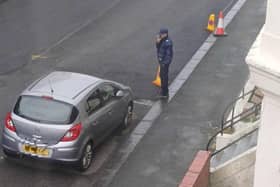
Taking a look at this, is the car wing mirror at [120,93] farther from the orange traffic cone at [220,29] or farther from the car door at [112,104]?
the orange traffic cone at [220,29]

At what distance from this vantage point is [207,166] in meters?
8.89

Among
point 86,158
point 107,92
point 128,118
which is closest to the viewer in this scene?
point 86,158

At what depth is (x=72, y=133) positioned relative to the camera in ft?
35.7

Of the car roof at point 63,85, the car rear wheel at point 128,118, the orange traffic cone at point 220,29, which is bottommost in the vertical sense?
the orange traffic cone at point 220,29

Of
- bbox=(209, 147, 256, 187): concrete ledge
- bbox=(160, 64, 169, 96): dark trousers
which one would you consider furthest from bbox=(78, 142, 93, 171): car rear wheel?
bbox=(160, 64, 169, 96): dark trousers

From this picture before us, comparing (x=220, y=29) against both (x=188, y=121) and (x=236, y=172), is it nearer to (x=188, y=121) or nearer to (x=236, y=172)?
(x=188, y=121)

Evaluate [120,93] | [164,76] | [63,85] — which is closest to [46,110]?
[63,85]

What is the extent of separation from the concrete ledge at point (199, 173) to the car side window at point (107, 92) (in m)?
3.56

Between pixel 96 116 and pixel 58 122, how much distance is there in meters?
1.03

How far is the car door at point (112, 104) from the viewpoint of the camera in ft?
40.0

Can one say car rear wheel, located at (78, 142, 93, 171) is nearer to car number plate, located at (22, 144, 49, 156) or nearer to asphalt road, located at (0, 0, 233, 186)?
asphalt road, located at (0, 0, 233, 186)

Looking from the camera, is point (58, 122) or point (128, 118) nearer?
point (58, 122)

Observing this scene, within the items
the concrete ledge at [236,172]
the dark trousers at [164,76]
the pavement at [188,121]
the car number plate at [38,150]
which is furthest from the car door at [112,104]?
the concrete ledge at [236,172]

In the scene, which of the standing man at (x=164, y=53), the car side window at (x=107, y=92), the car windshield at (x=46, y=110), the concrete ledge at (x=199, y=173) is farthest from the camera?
the standing man at (x=164, y=53)
